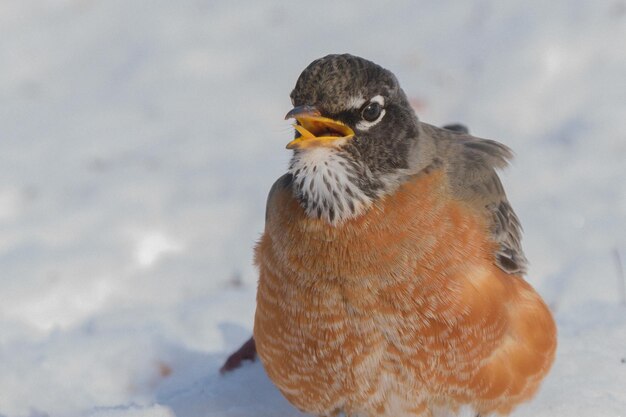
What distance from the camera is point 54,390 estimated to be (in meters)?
5.74

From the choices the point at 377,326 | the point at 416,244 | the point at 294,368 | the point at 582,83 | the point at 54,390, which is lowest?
the point at 54,390

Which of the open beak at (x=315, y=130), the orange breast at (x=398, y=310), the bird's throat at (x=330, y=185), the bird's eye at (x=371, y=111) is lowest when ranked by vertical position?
the orange breast at (x=398, y=310)

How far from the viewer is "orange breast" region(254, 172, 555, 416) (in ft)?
14.3

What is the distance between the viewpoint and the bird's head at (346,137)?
4.03m

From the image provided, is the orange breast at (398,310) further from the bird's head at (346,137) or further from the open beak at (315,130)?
the open beak at (315,130)

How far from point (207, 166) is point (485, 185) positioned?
3.71 meters

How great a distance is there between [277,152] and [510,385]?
4185 millimetres

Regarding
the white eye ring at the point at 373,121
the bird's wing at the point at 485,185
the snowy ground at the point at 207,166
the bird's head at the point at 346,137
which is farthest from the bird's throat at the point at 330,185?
the snowy ground at the point at 207,166

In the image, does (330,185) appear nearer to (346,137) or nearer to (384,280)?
(346,137)

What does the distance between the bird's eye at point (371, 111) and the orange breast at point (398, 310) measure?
0.41m

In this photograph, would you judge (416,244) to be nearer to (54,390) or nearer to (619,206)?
(54,390)

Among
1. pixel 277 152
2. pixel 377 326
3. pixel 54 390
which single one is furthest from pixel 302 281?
pixel 277 152

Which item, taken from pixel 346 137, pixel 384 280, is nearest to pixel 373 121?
pixel 346 137

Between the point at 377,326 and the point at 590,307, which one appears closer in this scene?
the point at 377,326
